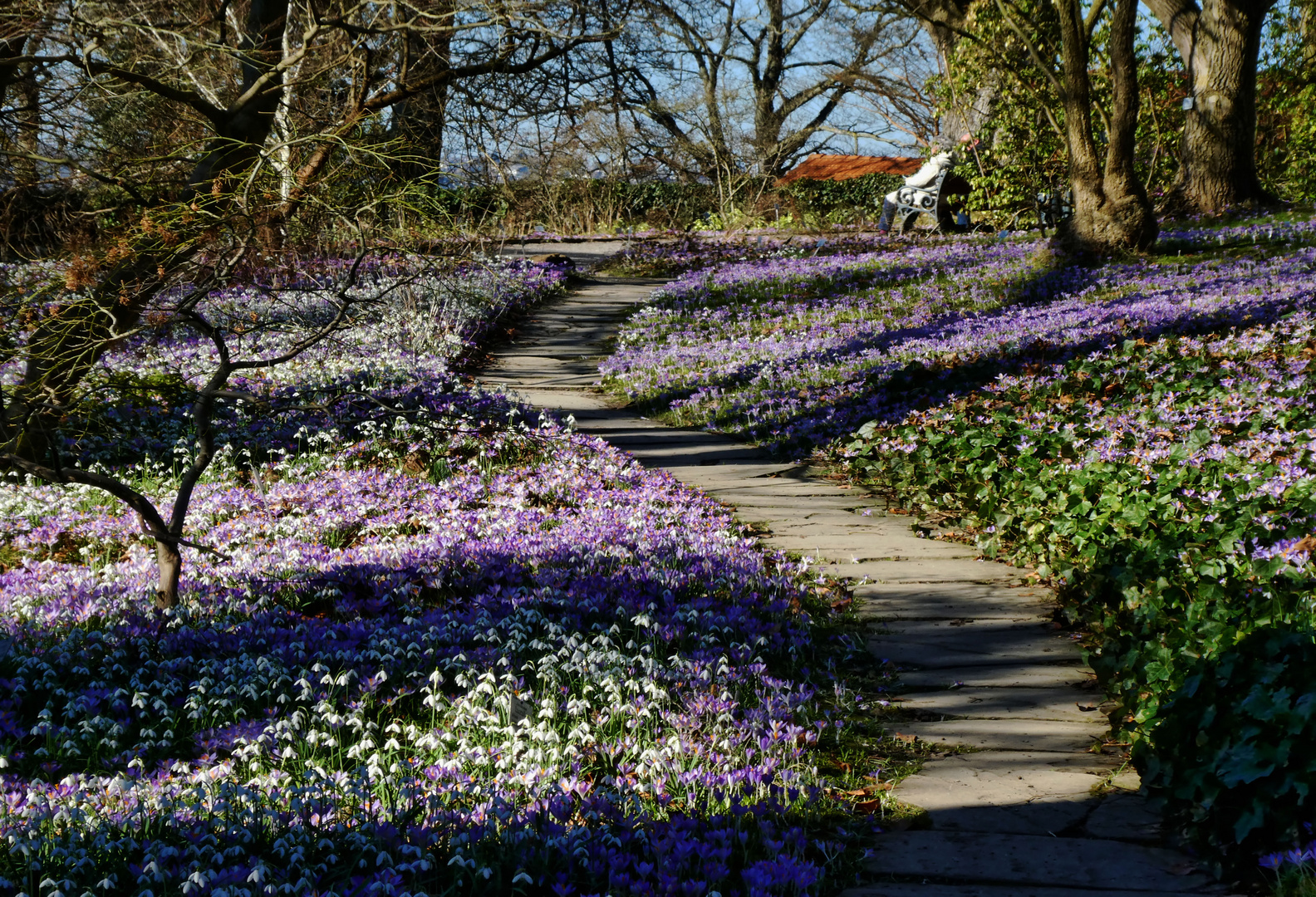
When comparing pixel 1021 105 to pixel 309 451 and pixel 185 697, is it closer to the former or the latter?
pixel 309 451

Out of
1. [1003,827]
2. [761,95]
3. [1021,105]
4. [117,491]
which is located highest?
[761,95]

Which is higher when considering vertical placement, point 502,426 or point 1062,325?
point 1062,325

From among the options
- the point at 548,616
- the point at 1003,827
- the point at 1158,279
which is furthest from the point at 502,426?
the point at 1158,279

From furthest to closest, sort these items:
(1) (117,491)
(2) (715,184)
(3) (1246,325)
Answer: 1. (2) (715,184)
2. (3) (1246,325)
3. (1) (117,491)

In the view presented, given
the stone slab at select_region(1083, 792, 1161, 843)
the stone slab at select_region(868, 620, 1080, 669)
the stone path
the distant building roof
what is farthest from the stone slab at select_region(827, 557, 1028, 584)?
the distant building roof

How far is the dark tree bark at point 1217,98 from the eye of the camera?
1658cm

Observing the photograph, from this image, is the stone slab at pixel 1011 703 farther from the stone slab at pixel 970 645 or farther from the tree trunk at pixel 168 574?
the tree trunk at pixel 168 574

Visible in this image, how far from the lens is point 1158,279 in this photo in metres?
11.8

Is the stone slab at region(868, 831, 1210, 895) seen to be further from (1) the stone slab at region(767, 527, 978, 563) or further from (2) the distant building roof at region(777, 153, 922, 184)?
(2) the distant building roof at region(777, 153, 922, 184)

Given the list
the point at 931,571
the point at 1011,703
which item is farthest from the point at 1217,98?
the point at 1011,703

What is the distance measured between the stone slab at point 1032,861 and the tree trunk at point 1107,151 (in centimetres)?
1178

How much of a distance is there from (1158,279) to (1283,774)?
10.0m

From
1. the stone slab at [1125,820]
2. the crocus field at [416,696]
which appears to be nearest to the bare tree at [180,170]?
the crocus field at [416,696]

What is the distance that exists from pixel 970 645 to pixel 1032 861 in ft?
6.37
